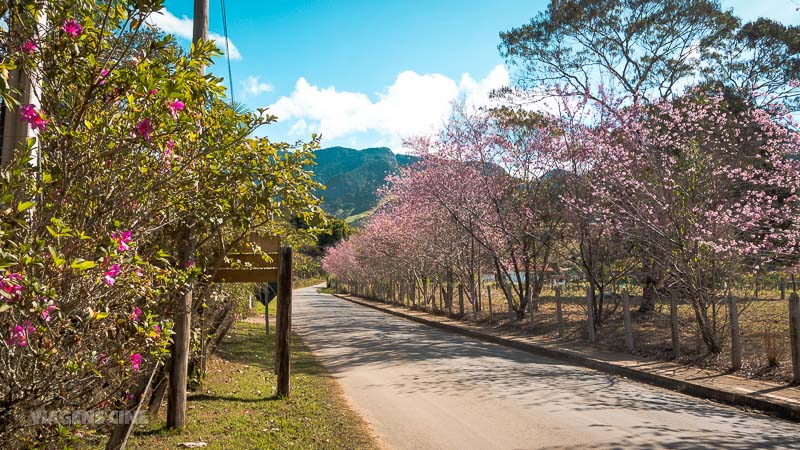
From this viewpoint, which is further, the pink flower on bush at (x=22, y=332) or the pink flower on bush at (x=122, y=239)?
the pink flower on bush at (x=122, y=239)

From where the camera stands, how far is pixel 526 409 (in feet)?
24.9

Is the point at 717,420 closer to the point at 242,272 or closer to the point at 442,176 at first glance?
the point at 242,272

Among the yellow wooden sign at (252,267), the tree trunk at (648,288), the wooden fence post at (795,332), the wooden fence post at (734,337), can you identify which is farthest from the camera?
the tree trunk at (648,288)

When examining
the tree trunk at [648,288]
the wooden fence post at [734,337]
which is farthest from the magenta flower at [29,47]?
the tree trunk at [648,288]

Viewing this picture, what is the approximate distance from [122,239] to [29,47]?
1.29 metres

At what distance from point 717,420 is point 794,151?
7.61 m

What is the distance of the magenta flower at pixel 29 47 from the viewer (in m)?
3.39

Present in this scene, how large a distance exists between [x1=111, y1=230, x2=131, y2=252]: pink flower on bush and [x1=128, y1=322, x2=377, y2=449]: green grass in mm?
3084

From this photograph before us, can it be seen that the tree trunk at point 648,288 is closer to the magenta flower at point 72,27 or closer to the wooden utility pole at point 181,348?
the wooden utility pole at point 181,348

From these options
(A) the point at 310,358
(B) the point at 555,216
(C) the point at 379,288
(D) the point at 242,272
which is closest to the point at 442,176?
(B) the point at 555,216

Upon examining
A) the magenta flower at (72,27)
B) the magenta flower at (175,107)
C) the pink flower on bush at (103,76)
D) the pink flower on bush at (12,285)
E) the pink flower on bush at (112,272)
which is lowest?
the pink flower on bush at (12,285)

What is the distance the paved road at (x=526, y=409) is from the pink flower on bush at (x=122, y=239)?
12.6 ft

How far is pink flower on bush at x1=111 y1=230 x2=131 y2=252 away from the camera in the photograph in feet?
11.5

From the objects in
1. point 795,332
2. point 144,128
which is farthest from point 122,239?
point 795,332
